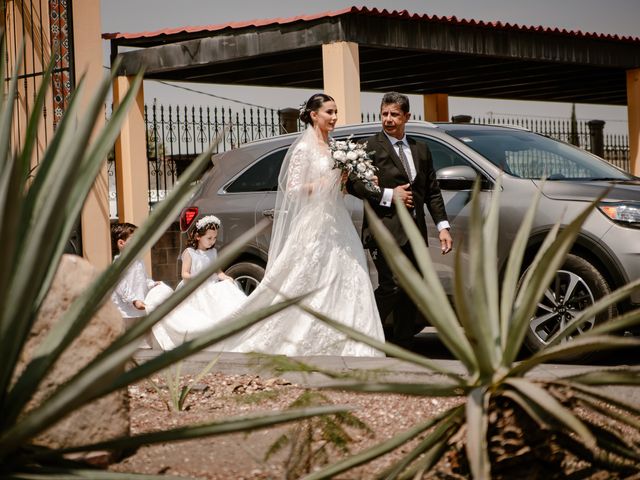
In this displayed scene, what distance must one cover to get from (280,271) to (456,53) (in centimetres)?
873

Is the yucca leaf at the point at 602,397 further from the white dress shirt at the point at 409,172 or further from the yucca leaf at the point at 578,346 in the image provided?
the white dress shirt at the point at 409,172

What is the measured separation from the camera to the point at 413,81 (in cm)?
2031

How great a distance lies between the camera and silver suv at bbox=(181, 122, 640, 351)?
718 cm

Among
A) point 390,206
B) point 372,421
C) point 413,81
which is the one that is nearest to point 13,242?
point 372,421

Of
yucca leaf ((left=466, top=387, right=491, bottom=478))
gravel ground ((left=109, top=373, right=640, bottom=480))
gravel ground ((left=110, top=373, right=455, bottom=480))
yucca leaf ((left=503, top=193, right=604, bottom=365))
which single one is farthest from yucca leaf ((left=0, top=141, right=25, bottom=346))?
yucca leaf ((left=503, top=193, right=604, bottom=365))

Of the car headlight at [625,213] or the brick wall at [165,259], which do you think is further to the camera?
the brick wall at [165,259]

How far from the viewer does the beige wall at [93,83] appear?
937 cm

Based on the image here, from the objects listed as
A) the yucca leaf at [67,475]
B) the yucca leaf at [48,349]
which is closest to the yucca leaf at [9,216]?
the yucca leaf at [48,349]

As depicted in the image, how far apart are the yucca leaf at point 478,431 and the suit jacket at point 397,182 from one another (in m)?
4.62

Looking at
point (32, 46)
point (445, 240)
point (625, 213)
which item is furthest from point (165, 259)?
point (625, 213)

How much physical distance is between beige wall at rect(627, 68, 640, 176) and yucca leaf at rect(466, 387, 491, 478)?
17588 millimetres

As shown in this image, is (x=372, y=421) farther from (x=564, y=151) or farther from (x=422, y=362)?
(x=564, y=151)

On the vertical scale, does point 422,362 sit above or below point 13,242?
below

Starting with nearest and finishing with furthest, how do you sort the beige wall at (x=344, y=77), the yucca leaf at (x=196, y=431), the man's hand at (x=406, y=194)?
the yucca leaf at (x=196, y=431) → the man's hand at (x=406, y=194) → the beige wall at (x=344, y=77)
